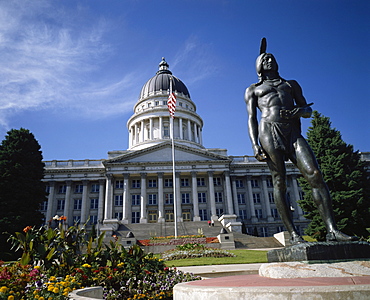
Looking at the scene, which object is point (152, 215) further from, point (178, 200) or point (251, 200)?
point (251, 200)

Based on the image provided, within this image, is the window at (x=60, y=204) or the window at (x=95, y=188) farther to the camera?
the window at (x=95, y=188)

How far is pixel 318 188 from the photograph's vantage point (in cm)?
539

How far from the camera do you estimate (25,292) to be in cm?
543

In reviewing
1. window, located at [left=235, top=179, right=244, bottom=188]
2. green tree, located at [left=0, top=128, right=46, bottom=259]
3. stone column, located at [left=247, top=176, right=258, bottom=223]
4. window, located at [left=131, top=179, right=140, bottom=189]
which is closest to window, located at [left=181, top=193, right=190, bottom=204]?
window, located at [left=131, top=179, right=140, bottom=189]

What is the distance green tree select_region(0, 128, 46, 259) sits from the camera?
31.3m

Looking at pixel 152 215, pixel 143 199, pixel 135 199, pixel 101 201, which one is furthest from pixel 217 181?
pixel 101 201

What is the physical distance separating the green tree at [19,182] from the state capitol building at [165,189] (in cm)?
1415

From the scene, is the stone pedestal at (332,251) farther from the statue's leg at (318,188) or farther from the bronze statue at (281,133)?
the bronze statue at (281,133)

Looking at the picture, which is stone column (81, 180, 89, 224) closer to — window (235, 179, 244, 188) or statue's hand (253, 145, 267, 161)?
window (235, 179, 244, 188)

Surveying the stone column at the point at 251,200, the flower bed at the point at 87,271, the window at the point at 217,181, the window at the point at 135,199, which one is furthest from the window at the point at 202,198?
the flower bed at the point at 87,271

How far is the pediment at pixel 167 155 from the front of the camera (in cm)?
5184

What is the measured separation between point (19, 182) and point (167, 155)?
987 inches

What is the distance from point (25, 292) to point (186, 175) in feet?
158

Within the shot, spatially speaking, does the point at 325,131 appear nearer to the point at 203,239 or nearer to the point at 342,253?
the point at 203,239
